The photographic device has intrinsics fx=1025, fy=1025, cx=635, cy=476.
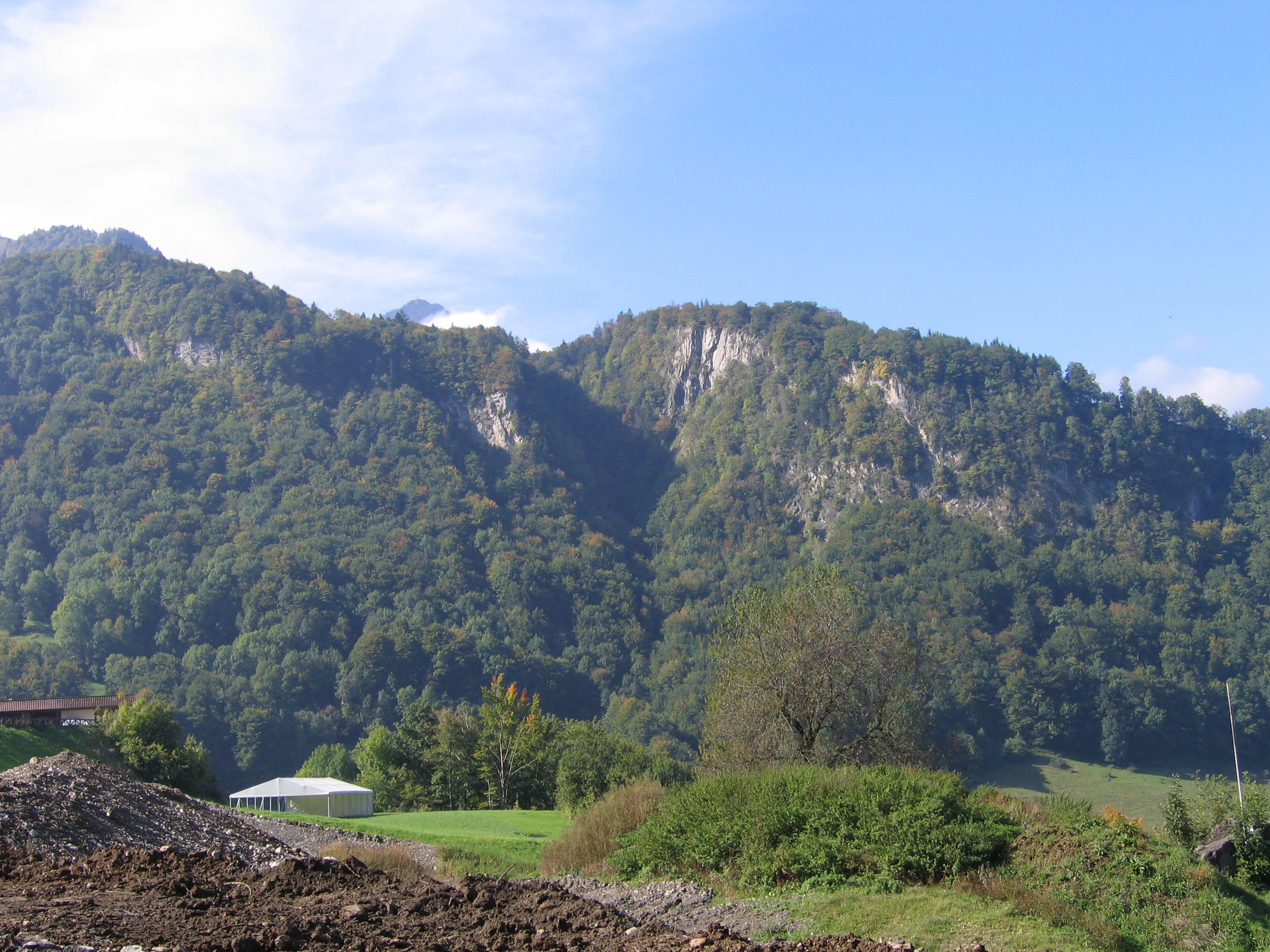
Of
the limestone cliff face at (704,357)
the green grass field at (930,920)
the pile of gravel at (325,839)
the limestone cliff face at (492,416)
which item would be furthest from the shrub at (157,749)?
the limestone cliff face at (704,357)

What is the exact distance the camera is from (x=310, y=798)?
4247 cm

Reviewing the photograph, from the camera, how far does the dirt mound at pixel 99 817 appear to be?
15.7m

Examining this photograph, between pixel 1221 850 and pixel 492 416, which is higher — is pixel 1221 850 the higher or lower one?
the lower one

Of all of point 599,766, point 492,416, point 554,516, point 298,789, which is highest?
point 492,416

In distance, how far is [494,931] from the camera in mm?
10180

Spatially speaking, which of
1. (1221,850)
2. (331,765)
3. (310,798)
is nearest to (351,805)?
(310,798)

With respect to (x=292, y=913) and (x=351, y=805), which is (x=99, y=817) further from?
(x=351, y=805)

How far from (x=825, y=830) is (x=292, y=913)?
7.23 meters

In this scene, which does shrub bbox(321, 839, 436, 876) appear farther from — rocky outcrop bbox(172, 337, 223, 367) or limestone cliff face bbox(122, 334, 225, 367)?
limestone cliff face bbox(122, 334, 225, 367)

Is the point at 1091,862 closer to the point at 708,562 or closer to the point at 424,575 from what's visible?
the point at 424,575

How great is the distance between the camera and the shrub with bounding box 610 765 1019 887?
43.4ft

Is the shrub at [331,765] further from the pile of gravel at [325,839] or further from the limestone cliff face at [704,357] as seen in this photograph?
the limestone cliff face at [704,357]

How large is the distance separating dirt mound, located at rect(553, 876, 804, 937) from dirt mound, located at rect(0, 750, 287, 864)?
5.48 m

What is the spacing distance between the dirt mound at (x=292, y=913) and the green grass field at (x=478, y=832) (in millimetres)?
6747
